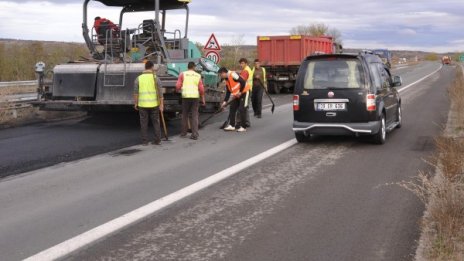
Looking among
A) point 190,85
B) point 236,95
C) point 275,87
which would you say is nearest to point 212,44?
point 275,87

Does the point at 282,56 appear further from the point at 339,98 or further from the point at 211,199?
the point at 211,199

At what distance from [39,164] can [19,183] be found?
1378 millimetres

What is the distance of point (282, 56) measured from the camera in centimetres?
2617

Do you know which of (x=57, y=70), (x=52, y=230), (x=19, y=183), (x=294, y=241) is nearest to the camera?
(x=294, y=241)

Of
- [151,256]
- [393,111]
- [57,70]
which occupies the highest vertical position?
[57,70]

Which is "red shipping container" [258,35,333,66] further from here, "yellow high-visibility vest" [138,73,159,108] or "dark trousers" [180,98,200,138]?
"yellow high-visibility vest" [138,73,159,108]

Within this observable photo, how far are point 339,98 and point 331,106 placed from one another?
207mm

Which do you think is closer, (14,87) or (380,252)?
(380,252)

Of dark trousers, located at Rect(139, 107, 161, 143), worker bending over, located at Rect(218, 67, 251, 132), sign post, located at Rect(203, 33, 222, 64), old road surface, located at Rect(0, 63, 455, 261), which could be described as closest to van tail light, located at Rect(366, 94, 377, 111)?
old road surface, located at Rect(0, 63, 455, 261)

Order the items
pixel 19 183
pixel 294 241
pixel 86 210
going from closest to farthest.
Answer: pixel 294 241, pixel 86 210, pixel 19 183

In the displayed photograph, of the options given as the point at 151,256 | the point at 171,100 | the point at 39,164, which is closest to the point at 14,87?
the point at 171,100

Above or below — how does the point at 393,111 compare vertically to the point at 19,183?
above

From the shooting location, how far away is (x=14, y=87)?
825 inches

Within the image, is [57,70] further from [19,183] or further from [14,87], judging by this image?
[14,87]
